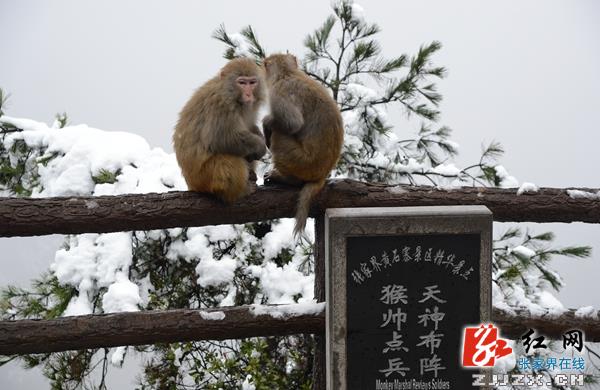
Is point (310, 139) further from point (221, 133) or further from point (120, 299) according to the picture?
point (120, 299)

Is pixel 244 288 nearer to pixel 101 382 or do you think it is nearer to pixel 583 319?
pixel 101 382

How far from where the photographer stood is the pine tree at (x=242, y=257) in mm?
3850

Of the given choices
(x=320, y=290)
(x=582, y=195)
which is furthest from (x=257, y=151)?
(x=582, y=195)

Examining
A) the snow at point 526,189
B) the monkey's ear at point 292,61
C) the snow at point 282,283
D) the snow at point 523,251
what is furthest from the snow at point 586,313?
the monkey's ear at point 292,61

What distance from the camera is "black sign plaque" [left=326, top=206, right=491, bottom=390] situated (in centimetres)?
275

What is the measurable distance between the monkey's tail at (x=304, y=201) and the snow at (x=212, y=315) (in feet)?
1.76

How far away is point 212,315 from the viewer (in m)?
2.98

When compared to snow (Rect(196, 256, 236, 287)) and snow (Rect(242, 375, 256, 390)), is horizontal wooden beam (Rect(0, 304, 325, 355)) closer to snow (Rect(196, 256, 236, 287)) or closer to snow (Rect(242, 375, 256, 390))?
snow (Rect(242, 375, 256, 390))

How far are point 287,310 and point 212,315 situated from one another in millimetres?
368

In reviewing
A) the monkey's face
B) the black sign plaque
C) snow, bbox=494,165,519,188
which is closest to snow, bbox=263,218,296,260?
the monkey's face

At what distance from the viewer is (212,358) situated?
3785 millimetres

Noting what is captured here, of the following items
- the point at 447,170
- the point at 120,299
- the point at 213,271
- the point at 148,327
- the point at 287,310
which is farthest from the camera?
the point at 447,170

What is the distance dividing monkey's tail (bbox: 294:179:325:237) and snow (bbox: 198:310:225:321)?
21.1 inches

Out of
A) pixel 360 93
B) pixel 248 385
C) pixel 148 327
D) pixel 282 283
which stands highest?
pixel 360 93
